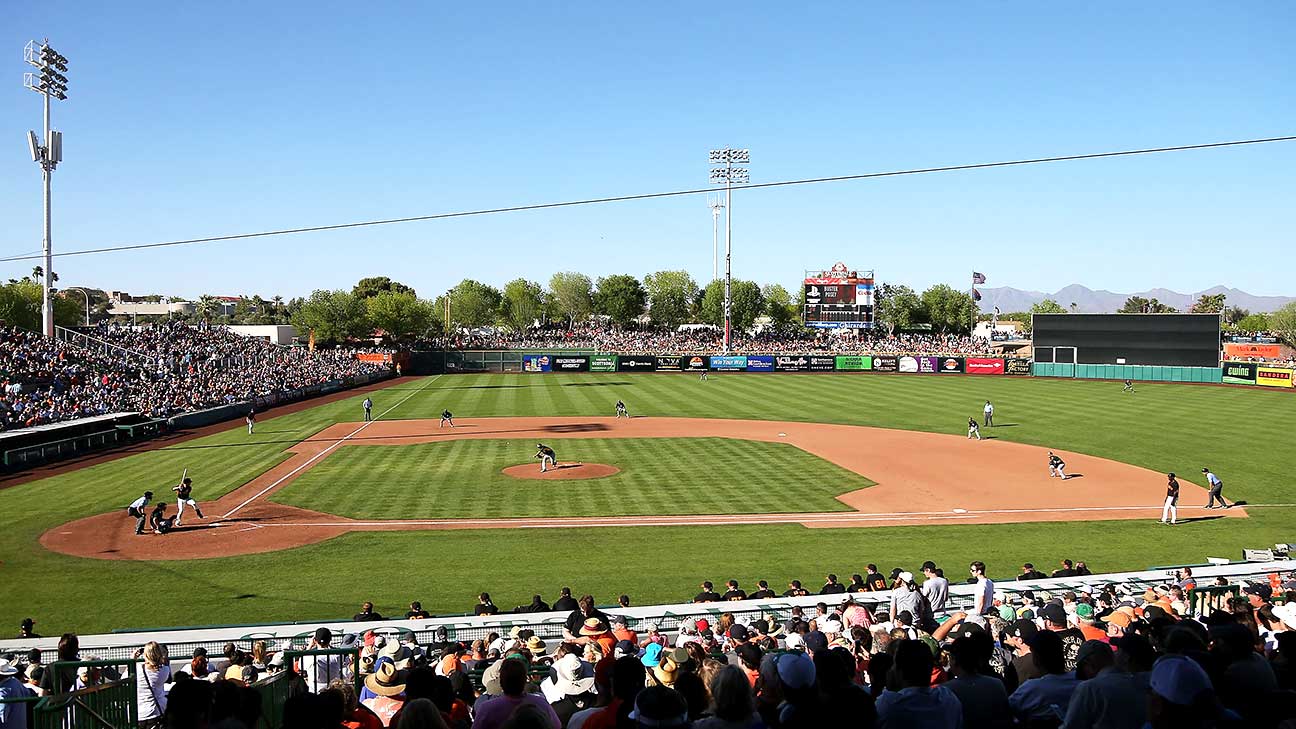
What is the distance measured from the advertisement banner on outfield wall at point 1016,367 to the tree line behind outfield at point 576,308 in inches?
1231

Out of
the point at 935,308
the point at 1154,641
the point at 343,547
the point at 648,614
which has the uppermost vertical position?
the point at 935,308

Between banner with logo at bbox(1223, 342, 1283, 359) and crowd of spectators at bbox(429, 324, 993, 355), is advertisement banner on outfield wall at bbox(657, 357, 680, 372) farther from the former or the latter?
banner with logo at bbox(1223, 342, 1283, 359)

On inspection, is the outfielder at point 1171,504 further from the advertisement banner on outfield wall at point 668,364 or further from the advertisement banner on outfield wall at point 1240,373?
the advertisement banner on outfield wall at point 668,364

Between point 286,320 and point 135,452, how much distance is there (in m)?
112

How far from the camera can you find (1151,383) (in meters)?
62.8

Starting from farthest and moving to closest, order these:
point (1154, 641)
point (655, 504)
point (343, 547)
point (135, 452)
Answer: point (135, 452)
point (655, 504)
point (343, 547)
point (1154, 641)

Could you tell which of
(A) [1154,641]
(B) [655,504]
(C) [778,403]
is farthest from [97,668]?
(C) [778,403]

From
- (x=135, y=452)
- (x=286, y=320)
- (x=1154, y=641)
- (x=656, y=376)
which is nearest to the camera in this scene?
(x=1154, y=641)

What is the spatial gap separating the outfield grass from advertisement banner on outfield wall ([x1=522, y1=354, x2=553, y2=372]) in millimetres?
43806

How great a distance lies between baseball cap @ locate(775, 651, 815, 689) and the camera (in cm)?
471

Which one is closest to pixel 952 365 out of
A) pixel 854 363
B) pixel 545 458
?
pixel 854 363

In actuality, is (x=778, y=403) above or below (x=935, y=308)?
below

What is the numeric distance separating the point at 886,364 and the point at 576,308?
8812cm

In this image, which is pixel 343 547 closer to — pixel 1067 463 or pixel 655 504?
pixel 655 504
